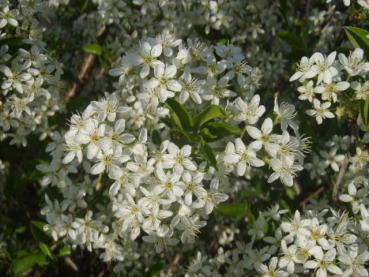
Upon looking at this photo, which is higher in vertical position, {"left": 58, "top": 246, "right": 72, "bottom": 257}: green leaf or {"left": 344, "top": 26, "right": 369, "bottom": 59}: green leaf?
{"left": 344, "top": 26, "right": 369, "bottom": 59}: green leaf

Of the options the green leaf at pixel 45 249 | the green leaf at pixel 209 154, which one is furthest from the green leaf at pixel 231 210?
the green leaf at pixel 45 249

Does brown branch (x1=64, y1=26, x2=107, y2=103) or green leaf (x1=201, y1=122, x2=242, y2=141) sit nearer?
green leaf (x1=201, y1=122, x2=242, y2=141)

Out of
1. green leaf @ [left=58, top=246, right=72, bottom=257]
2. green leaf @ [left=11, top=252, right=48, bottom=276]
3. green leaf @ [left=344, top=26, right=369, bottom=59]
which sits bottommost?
green leaf @ [left=58, top=246, right=72, bottom=257]

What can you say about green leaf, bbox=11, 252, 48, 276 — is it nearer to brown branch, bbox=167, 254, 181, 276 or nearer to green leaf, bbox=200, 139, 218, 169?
brown branch, bbox=167, 254, 181, 276

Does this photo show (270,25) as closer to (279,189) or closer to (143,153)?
(279,189)

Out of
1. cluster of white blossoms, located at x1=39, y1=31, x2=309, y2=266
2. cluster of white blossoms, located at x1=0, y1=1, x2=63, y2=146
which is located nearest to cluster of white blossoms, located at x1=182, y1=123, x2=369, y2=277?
cluster of white blossoms, located at x1=39, y1=31, x2=309, y2=266

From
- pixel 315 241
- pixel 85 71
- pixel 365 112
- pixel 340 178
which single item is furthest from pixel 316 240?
pixel 85 71
